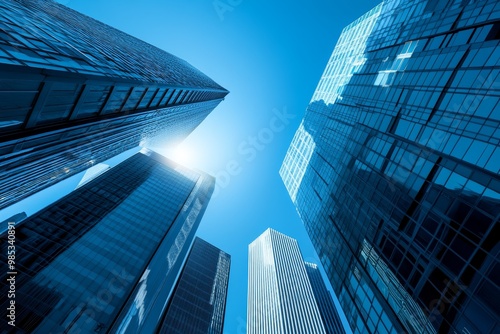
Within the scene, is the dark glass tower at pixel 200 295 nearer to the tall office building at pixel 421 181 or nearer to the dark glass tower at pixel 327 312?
the dark glass tower at pixel 327 312

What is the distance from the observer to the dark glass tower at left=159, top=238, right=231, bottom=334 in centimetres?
12525

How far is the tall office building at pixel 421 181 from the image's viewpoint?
2098 cm

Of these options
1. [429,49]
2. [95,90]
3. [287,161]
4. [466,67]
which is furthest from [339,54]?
[95,90]

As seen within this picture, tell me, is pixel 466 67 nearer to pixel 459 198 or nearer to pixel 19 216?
pixel 459 198

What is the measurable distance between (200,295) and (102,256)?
95.4m

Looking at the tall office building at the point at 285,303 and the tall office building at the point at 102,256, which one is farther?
the tall office building at the point at 285,303

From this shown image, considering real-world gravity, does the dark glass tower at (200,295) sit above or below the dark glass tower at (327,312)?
below

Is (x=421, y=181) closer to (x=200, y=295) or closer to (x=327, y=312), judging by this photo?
(x=200, y=295)

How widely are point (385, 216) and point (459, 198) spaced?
34.0 ft

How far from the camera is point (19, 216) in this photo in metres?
82.6

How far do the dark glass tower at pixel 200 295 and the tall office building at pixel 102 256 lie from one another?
41.2m

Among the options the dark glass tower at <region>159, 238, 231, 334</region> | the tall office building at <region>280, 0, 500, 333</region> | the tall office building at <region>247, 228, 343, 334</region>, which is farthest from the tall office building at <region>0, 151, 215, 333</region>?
the tall office building at <region>247, 228, 343, 334</region>

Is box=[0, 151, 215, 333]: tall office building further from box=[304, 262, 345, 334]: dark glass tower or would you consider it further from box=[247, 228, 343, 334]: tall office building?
box=[304, 262, 345, 334]: dark glass tower

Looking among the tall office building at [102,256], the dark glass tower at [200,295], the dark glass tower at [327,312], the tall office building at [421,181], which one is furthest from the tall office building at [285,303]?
the tall office building at [421,181]
